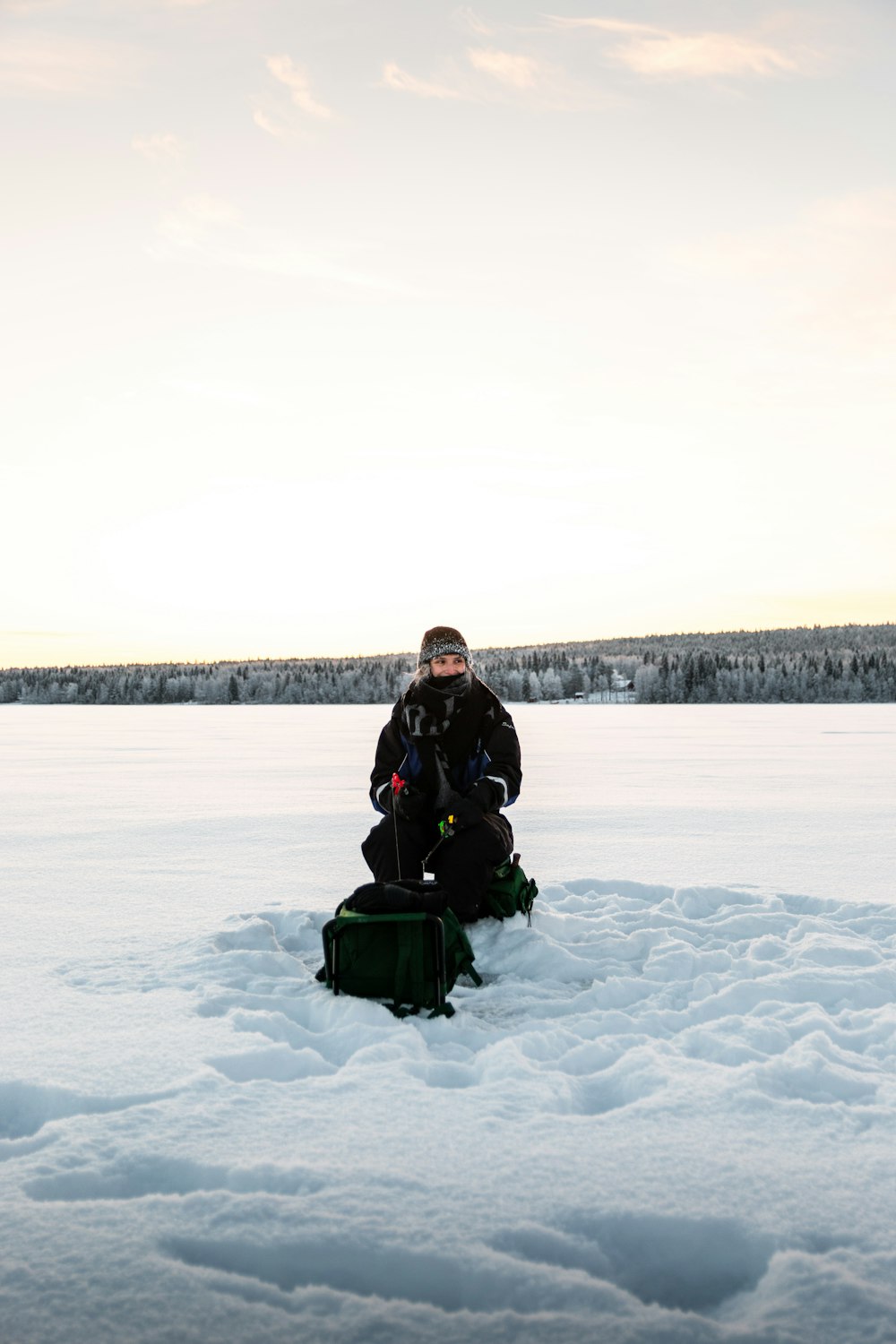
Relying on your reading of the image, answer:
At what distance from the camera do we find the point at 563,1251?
215 centimetres

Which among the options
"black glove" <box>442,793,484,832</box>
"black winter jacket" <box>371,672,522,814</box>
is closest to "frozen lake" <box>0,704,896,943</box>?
"black winter jacket" <box>371,672,522,814</box>

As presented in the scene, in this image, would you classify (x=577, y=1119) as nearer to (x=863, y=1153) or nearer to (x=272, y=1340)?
(x=863, y=1153)

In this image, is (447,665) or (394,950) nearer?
(394,950)

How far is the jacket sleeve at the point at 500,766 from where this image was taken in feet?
15.6

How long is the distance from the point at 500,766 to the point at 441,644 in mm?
722

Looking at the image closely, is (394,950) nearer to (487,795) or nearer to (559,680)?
(487,795)

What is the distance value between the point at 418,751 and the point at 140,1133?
253cm

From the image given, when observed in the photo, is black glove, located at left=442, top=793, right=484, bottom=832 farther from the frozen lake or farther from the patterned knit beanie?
the frozen lake

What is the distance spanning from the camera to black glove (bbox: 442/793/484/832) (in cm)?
463

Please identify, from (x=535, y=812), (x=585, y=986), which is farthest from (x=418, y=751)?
(x=535, y=812)

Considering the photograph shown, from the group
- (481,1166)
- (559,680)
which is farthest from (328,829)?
(559,680)

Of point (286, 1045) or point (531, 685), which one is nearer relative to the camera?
point (286, 1045)

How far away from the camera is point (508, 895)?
4.88m

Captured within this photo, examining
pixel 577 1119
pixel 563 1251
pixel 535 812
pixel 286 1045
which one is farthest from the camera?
pixel 535 812
